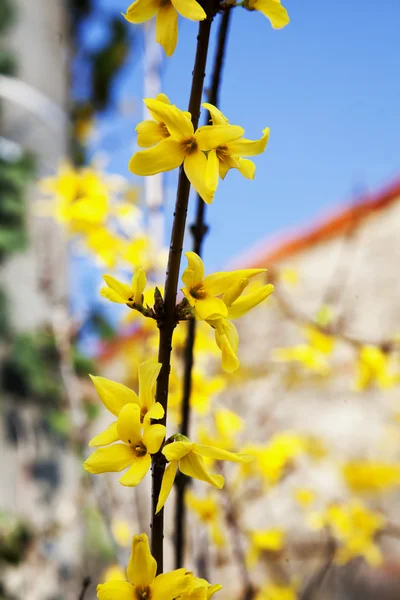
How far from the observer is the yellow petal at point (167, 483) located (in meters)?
0.23

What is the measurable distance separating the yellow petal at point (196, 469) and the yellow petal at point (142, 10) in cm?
24

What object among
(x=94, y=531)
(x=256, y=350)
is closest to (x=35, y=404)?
(x=94, y=531)

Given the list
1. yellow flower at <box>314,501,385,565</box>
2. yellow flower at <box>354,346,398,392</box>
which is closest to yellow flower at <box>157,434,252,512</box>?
yellow flower at <box>354,346,398,392</box>

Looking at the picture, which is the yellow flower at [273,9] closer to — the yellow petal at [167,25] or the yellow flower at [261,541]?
the yellow petal at [167,25]

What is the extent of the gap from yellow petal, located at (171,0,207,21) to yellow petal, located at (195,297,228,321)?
14 centimetres

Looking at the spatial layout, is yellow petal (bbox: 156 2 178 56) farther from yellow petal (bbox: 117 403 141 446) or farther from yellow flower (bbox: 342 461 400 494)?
yellow flower (bbox: 342 461 400 494)

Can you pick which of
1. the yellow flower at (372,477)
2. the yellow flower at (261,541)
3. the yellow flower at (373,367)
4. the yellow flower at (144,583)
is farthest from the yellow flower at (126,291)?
the yellow flower at (372,477)

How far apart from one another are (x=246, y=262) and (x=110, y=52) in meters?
2.06

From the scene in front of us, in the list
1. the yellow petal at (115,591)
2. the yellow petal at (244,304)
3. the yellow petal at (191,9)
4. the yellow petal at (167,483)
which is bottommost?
the yellow petal at (115,591)

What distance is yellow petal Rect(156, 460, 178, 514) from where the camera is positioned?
0.23m

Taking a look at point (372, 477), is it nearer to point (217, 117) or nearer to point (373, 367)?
point (373, 367)

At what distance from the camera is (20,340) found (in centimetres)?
233

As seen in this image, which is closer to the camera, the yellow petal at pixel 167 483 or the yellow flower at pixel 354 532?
the yellow petal at pixel 167 483

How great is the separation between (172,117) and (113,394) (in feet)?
0.48
